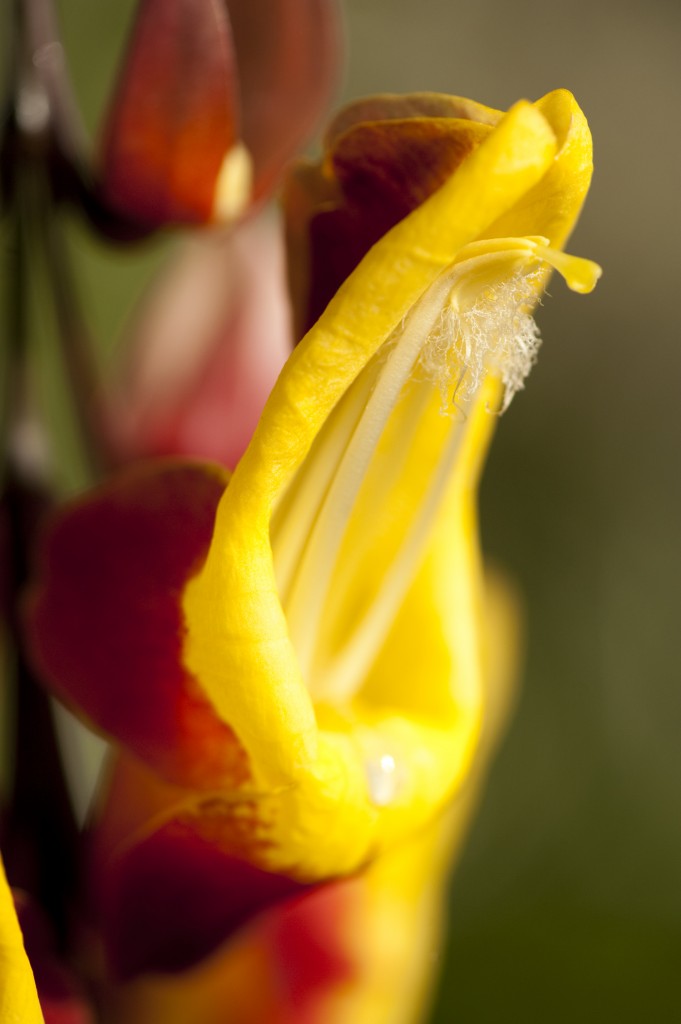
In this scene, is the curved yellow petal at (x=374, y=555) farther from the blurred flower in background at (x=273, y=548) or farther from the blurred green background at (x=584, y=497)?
the blurred green background at (x=584, y=497)

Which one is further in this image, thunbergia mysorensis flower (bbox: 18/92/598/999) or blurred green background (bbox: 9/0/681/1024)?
blurred green background (bbox: 9/0/681/1024)

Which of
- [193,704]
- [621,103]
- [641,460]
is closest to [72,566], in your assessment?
[193,704]

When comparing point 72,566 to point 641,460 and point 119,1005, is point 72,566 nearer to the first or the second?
point 119,1005

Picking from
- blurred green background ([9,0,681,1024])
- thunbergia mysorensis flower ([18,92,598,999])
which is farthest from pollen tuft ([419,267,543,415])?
blurred green background ([9,0,681,1024])

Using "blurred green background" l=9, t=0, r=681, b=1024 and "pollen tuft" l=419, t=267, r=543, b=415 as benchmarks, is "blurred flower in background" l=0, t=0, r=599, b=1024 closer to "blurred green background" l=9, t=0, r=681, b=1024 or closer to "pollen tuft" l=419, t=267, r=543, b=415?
"pollen tuft" l=419, t=267, r=543, b=415

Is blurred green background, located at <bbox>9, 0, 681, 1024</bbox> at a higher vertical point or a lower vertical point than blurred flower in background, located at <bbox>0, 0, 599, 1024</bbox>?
lower

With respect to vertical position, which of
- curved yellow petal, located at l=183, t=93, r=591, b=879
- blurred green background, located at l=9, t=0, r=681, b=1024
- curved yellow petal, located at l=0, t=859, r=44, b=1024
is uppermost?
curved yellow petal, located at l=183, t=93, r=591, b=879

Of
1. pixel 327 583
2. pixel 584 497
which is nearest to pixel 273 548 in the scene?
pixel 327 583

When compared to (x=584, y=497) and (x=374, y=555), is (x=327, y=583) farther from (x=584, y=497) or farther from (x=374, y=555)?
(x=584, y=497)
